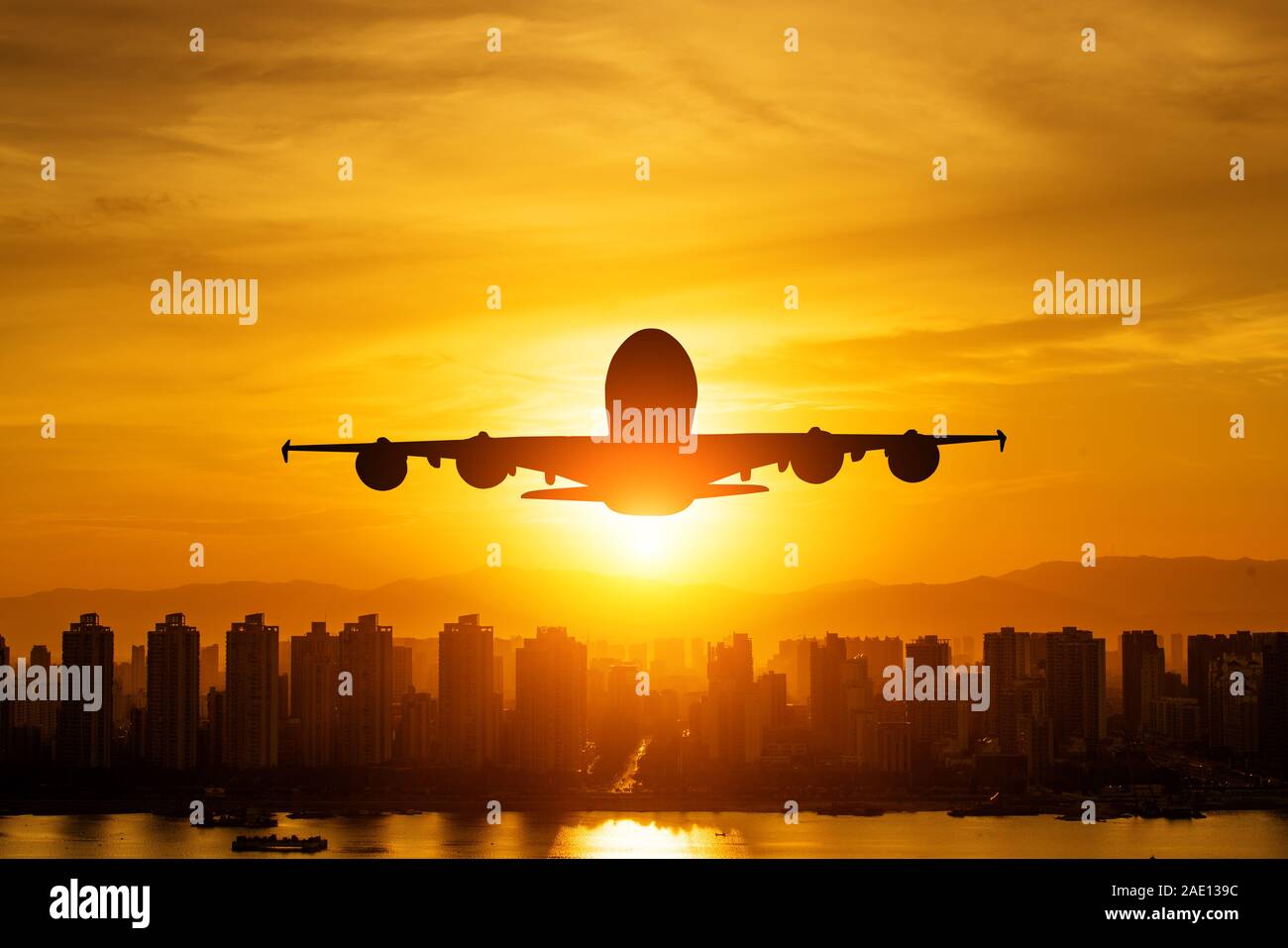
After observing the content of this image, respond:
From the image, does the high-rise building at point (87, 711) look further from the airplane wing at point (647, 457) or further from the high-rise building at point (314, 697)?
the airplane wing at point (647, 457)

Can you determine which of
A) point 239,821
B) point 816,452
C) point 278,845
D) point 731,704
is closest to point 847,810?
point 731,704

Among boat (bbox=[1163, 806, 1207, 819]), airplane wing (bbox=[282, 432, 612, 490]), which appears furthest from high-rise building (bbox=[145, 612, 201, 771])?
airplane wing (bbox=[282, 432, 612, 490])

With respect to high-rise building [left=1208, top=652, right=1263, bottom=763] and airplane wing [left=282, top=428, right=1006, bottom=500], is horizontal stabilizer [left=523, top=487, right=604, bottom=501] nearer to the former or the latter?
airplane wing [left=282, top=428, right=1006, bottom=500]

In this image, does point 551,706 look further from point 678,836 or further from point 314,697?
point 314,697

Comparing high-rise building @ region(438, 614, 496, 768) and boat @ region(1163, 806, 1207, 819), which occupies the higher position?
high-rise building @ region(438, 614, 496, 768)

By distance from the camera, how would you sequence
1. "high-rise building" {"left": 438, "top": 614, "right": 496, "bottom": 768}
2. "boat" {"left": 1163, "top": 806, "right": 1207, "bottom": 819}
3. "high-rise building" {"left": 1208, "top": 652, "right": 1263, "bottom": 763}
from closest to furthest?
"high-rise building" {"left": 438, "top": 614, "right": 496, "bottom": 768}
"boat" {"left": 1163, "top": 806, "right": 1207, "bottom": 819}
"high-rise building" {"left": 1208, "top": 652, "right": 1263, "bottom": 763}

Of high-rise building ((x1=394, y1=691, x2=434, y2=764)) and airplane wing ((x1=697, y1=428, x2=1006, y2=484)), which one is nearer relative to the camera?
airplane wing ((x1=697, y1=428, x2=1006, y2=484))

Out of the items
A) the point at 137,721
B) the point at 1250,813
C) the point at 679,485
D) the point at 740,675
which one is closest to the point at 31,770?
the point at 137,721
